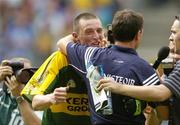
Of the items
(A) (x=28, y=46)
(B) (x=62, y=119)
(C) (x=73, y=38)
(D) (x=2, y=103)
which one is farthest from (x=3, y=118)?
(A) (x=28, y=46)

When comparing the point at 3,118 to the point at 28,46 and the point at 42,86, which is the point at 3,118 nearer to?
the point at 42,86

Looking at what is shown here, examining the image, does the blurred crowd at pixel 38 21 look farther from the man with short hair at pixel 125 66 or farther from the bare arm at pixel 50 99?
the man with short hair at pixel 125 66

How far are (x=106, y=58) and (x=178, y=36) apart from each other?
464 mm

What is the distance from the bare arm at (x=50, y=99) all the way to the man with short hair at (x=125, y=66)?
10.1 inches

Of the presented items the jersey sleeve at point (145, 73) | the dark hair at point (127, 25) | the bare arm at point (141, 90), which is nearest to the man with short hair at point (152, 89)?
the bare arm at point (141, 90)

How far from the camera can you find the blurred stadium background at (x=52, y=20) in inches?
428

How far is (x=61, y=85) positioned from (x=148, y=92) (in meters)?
1.02

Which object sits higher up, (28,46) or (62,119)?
(62,119)

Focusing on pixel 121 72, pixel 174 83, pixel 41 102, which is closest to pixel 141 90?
pixel 174 83

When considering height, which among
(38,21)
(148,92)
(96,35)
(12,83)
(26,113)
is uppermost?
(96,35)

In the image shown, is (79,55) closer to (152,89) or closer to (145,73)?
(145,73)

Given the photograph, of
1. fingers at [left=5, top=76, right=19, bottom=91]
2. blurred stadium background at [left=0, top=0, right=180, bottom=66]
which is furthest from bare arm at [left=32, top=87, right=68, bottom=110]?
blurred stadium background at [left=0, top=0, right=180, bottom=66]

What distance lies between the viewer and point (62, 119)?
213 inches

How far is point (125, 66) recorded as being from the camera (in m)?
4.62
